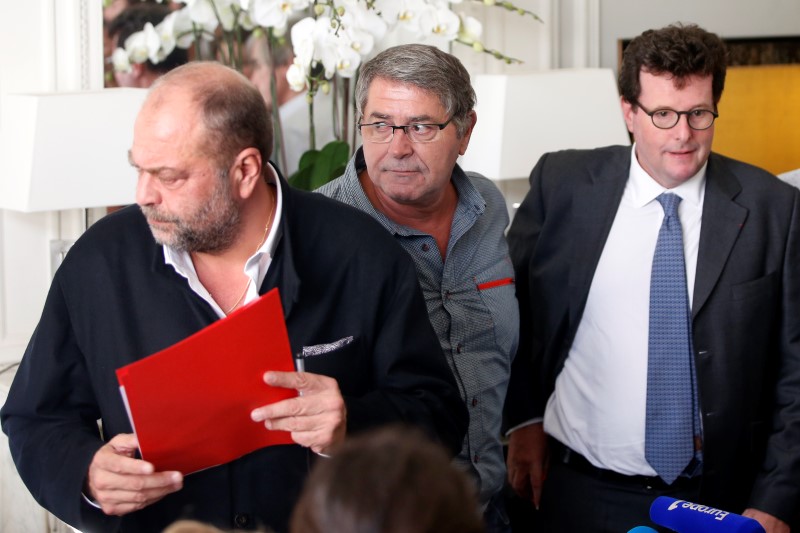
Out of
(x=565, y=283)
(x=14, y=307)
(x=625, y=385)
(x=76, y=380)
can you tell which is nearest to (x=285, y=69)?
(x=14, y=307)

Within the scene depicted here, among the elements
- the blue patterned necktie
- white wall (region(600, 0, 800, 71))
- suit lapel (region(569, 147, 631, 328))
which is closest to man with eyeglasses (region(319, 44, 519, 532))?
suit lapel (region(569, 147, 631, 328))

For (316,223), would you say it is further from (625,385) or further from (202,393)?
(625,385)

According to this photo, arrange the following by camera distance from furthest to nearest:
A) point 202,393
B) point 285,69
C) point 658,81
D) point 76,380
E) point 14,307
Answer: point 285,69 < point 14,307 < point 658,81 < point 76,380 < point 202,393

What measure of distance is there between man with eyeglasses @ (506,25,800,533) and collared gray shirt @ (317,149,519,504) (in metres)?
0.25

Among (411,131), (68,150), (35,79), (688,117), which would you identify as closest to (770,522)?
(688,117)

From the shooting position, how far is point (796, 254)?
2.42 meters

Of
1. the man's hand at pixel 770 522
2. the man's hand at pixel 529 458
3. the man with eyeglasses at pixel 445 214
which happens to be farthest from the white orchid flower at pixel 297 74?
the man's hand at pixel 770 522

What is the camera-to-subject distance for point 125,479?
1.60m

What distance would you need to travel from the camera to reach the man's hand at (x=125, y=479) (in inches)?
62.3

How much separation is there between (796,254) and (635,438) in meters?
0.54

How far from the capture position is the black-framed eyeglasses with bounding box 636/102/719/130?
2.38m

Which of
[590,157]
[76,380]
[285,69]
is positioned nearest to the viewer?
[76,380]

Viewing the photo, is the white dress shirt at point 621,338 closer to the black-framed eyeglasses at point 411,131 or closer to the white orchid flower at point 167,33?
the black-framed eyeglasses at point 411,131

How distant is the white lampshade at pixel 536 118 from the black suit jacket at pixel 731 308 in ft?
2.54
